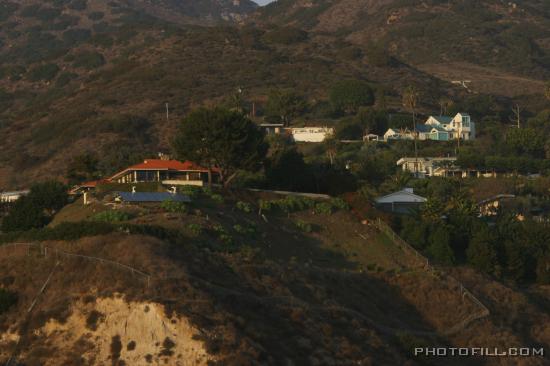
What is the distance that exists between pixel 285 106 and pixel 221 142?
2510 inches

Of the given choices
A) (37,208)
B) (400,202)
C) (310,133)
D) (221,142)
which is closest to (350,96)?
(310,133)

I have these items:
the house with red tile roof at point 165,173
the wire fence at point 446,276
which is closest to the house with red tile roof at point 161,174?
the house with red tile roof at point 165,173

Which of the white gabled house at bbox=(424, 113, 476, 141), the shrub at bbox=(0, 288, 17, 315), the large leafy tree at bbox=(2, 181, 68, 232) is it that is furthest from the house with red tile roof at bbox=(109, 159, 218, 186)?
the white gabled house at bbox=(424, 113, 476, 141)

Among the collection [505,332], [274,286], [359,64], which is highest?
[274,286]

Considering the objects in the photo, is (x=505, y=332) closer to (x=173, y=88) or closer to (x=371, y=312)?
(x=371, y=312)

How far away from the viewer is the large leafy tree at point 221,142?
7488cm

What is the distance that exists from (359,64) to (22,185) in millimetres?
78973

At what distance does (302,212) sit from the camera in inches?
2808

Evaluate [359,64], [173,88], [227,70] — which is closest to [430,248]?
[173,88]

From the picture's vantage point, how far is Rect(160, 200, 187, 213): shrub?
63.8 metres

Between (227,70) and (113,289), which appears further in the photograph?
(227,70)

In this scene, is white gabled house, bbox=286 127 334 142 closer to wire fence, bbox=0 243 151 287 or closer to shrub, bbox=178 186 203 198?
shrub, bbox=178 186 203 198

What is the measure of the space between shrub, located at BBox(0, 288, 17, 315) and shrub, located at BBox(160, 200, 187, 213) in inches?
670

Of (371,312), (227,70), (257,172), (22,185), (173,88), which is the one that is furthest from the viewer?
(227,70)
